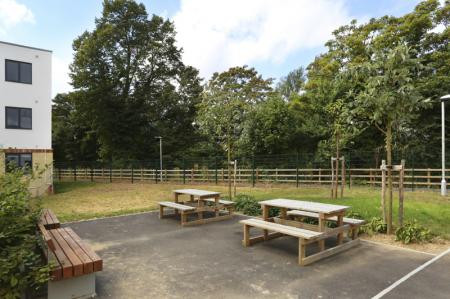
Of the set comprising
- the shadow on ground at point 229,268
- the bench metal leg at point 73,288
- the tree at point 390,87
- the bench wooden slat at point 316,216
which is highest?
the tree at point 390,87

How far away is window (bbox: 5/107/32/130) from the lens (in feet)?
49.0

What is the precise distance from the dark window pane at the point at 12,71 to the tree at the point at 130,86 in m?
12.9

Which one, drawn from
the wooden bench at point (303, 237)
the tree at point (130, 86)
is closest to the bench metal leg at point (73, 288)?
the wooden bench at point (303, 237)

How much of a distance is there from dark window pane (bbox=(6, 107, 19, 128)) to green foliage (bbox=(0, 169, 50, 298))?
14.1 meters

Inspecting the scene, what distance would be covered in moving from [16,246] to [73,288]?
0.89 metres

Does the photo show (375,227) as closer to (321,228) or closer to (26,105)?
(321,228)

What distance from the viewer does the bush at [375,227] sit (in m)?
6.35

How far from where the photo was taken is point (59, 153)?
125ft

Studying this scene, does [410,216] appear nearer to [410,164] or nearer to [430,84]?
[410,164]

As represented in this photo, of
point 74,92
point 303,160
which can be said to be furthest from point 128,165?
point 303,160

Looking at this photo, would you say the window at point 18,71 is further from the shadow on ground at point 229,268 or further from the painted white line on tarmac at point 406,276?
the painted white line on tarmac at point 406,276

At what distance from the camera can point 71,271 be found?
3396 millimetres

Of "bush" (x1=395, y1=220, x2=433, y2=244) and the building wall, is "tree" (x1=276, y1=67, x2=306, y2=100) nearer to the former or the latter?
the building wall

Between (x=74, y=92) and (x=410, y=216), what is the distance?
30019 mm
